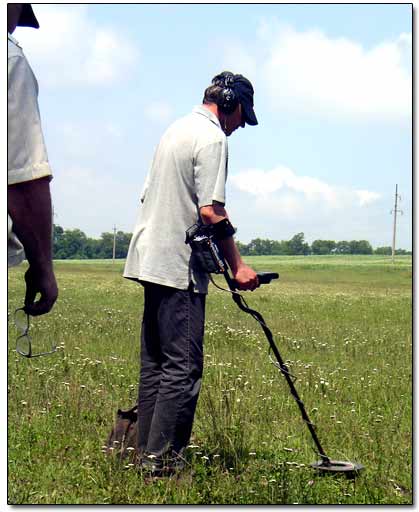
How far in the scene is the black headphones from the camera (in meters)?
4.96

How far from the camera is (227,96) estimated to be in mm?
4965

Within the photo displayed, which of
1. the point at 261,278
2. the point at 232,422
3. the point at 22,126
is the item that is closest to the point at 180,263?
the point at 261,278

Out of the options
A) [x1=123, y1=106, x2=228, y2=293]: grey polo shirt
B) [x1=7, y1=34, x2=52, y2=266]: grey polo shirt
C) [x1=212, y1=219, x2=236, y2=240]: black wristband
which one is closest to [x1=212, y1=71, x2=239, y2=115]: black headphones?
[x1=123, y1=106, x2=228, y2=293]: grey polo shirt

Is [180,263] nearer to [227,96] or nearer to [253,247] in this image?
[227,96]

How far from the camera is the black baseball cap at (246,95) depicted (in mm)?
4992

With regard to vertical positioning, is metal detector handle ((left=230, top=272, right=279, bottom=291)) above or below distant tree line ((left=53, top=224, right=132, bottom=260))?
below

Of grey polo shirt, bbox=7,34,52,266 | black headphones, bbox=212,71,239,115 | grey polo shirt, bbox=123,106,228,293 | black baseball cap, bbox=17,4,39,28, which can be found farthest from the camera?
black headphones, bbox=212,71,239,115

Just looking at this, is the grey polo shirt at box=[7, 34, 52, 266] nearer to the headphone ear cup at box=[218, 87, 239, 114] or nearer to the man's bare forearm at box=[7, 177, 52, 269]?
the man's bare forearm at box=[7, 177, 52, 269]

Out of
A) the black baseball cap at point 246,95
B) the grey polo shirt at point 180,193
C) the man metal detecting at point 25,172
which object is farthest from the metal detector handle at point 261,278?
the man metal detecting at point 25,172

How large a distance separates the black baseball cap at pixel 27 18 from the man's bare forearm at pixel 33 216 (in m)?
0.74

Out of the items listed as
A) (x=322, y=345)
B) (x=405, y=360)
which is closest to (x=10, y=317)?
(x=322, y=345)

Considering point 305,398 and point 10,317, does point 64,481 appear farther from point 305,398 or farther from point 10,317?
point 10,317

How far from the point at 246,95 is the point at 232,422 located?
219cm

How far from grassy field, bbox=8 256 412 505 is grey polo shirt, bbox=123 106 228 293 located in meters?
1.13
